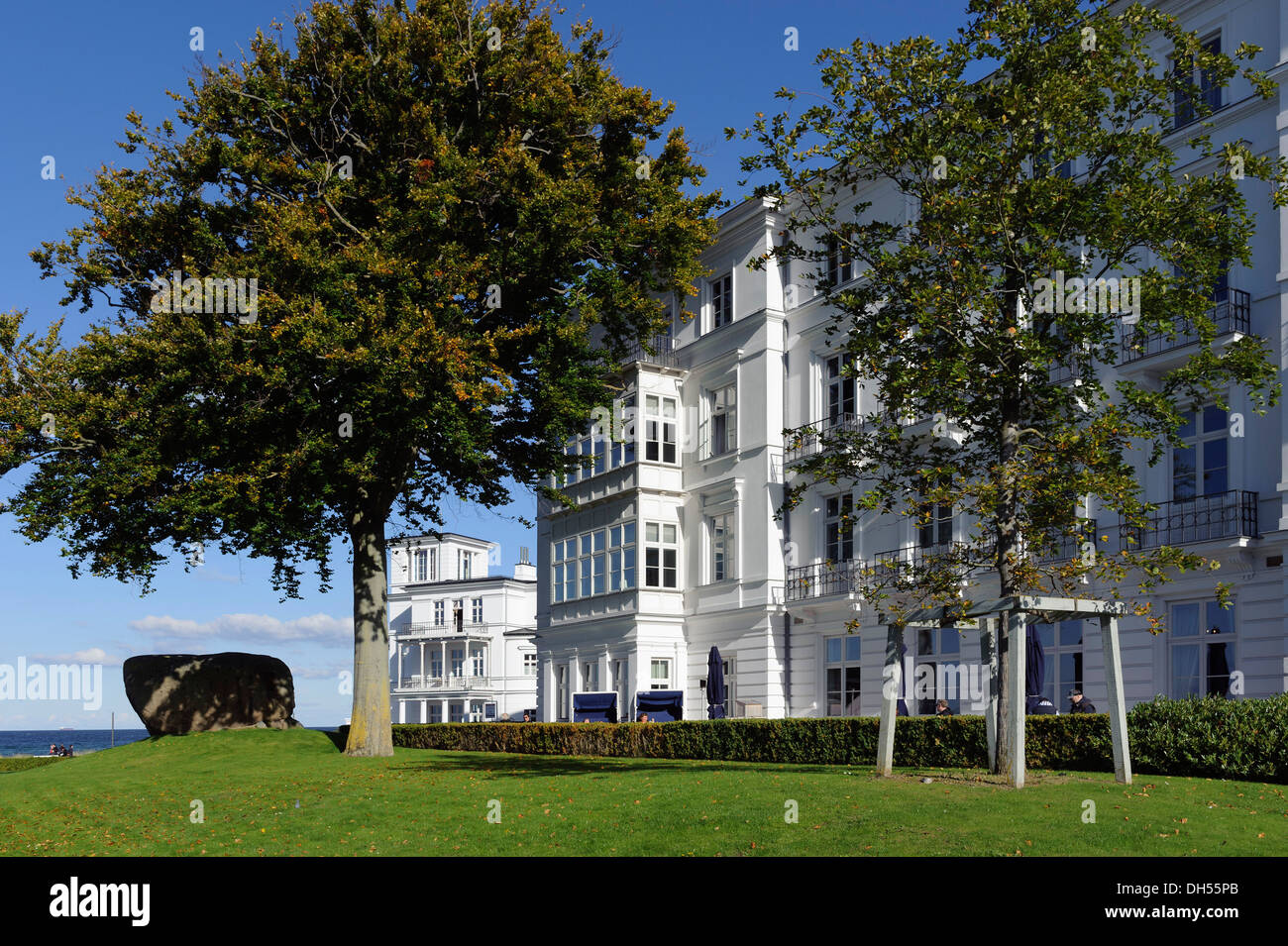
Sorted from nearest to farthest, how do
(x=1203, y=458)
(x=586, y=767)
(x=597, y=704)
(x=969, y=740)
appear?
(x=969, y=740)
(x=586, y=767)
(x=1203, y=458)
(x=597, y=704)

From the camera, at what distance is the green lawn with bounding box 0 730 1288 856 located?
38.5 feet

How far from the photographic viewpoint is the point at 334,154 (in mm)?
26984

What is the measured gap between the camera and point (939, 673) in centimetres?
3105

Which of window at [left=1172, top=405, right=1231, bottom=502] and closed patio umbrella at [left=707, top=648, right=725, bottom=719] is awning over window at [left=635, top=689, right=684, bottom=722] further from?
window at [left=1172, top=405, right=1231, bottom=502]

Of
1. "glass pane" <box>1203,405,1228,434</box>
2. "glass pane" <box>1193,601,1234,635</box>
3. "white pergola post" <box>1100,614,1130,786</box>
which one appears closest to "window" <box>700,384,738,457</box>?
"glass pane" <box>1203,405,1228,434</box>

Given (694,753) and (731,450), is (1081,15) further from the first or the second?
(731,450)

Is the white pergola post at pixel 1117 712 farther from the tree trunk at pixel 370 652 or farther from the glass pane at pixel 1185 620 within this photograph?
the tree trunk at pixel 370 652

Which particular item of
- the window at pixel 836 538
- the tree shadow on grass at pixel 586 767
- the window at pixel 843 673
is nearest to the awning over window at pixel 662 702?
the window at pixel 843 673

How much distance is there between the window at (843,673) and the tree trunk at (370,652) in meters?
12.9

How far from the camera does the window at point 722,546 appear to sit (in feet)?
124

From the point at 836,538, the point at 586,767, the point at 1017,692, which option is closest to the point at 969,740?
the point at 1017,692

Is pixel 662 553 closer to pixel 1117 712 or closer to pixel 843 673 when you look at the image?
pixel 843 673

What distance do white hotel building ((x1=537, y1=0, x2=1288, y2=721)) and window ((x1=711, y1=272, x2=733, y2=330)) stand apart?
78 millimetres

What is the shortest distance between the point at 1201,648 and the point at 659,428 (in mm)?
19623
